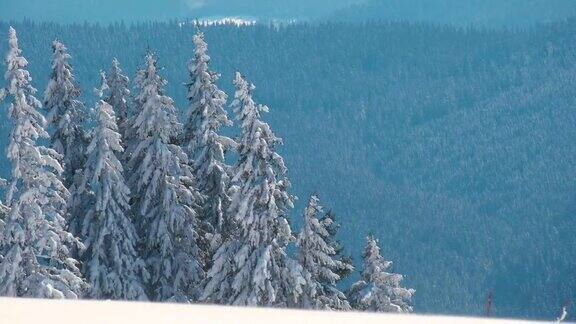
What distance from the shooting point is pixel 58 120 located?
69.0 ft

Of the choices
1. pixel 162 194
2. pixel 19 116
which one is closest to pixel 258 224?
pixel 162 194

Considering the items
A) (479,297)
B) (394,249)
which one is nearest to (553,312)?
(479,297)

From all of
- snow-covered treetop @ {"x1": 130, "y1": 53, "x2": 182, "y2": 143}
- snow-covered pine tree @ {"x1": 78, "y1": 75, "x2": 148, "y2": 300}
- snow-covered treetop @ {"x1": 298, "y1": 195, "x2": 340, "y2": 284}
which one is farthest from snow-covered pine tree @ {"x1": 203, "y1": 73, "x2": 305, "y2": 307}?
snow-covered pine tree @ {"x1": 78, "y1": 75, "x2": 148, "y2": 300}

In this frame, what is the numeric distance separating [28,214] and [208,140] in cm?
547

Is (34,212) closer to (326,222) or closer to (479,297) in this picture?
(326,222)

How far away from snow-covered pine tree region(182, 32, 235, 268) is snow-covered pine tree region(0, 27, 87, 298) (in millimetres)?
4537

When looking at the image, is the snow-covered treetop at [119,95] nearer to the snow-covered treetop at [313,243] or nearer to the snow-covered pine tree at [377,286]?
the snow-covered treetop at [313,243]

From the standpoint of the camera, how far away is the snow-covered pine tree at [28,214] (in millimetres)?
16938

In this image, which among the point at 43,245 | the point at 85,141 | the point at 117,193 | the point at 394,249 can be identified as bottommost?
the point at 43,245

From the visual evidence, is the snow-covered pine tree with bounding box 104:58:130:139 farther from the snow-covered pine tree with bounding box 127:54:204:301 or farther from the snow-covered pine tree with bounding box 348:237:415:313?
the snow-covered pine tree with bounding box 348:237:415:313

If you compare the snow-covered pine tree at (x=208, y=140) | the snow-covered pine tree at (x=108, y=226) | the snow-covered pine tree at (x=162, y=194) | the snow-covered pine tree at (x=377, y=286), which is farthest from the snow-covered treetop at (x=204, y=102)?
the snow-covered pine tree at (x=377, y=286)

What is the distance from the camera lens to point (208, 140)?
21312 millimetres

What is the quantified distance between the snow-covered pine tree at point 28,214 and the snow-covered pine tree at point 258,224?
3.74 meters

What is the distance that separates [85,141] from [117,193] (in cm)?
255
